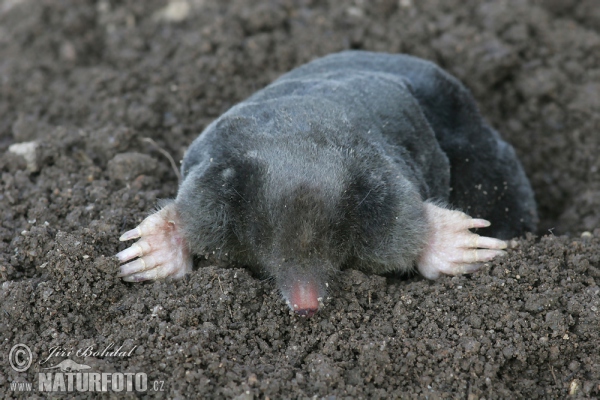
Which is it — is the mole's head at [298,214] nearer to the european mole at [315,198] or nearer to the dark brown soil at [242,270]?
the european mole at [315,198]

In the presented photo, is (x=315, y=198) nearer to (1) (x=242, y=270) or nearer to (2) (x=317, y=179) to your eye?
(2) (x=317, y=179)

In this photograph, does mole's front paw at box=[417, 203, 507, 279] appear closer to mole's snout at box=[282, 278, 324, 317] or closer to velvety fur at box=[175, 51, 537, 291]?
velvety fur at box=[175, 51, 537, 291]

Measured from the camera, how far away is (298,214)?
8.29ft

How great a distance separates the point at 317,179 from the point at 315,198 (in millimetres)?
77

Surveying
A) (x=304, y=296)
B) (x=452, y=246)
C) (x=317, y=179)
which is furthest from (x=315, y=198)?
(x=452, y=246)

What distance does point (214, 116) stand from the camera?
13.4ft

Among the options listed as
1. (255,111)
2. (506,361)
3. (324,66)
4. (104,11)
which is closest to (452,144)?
(324,66)

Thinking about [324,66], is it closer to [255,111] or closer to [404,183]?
[255,111]

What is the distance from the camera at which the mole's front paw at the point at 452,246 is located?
280 cm

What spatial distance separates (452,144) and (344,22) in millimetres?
1476

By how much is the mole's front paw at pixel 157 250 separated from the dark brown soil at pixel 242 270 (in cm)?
8
